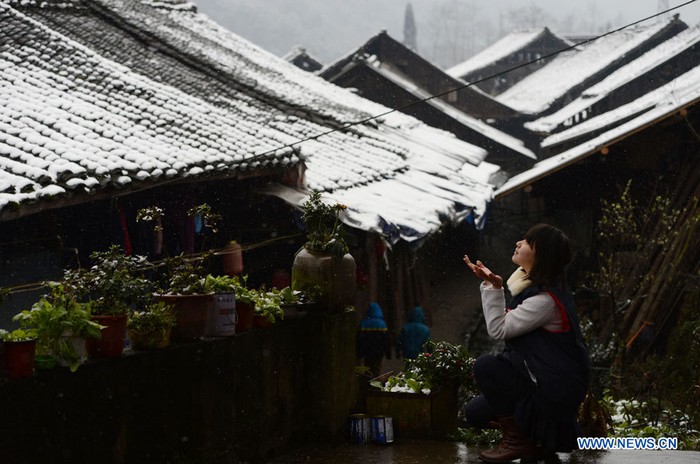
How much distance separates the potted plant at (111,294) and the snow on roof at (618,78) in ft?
86.5

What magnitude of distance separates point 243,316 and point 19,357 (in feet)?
6.04

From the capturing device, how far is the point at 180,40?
18.4 meters

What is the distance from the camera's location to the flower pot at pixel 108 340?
4.38 meters

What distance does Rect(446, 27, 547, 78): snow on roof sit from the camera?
40875 millimetres

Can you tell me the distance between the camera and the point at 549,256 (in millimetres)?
4945

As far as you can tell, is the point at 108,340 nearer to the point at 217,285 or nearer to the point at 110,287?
the point at 110,287

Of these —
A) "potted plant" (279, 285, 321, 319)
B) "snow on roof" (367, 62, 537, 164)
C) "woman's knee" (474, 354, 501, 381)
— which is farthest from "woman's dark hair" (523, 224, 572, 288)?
"snow on roof" (367, 62, 537, 164)

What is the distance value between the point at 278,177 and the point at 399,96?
18702mm

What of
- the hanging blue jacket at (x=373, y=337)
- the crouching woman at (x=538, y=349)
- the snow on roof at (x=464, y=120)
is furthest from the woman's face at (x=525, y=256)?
the snow on roof at (x=464, y=120)

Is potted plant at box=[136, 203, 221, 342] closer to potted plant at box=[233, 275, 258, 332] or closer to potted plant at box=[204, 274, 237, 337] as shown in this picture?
potted plant at box=[204, 274, 237, 337]

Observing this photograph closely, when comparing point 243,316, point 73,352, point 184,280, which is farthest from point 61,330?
point 243,316

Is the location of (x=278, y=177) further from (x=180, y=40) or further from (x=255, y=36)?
(x=255, y=36)

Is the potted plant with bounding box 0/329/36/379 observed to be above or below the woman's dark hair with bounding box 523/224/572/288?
below

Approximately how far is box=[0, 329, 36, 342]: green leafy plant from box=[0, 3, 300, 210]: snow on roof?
9.41ft
